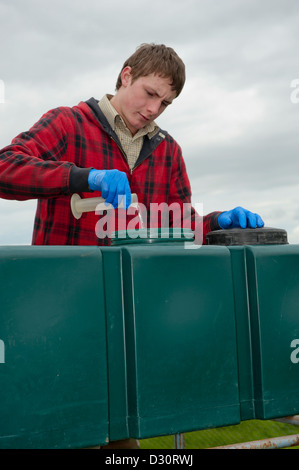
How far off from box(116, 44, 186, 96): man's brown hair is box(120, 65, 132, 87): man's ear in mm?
24

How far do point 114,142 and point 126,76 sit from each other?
1.01 ft

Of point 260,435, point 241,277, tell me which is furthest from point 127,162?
point 260,435

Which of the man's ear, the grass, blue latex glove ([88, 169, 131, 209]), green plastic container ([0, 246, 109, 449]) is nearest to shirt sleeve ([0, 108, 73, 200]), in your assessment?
blue latex glove ([88, 169, 131, 209])

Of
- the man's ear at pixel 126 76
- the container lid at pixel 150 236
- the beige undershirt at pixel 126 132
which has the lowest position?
the container lid at pixel 150 236

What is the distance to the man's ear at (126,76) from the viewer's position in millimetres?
2308

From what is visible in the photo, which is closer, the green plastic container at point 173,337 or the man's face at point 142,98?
the green plastic container at point 173,337

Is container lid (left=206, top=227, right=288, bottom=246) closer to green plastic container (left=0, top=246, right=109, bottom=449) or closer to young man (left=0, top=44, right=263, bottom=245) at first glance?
young man (left=0, top=44, right=263, bottom=245)

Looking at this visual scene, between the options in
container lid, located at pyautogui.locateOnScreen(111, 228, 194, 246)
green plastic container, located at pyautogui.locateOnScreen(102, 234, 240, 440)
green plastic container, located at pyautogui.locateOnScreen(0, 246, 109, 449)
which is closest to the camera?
green plastic container, located at pyautogui.locateOnScreen(0, 246, 109, 449)

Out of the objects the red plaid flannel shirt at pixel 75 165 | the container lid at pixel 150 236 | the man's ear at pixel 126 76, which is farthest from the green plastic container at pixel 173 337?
the man's ear at pixel 126 76

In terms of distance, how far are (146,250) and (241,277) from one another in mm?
351

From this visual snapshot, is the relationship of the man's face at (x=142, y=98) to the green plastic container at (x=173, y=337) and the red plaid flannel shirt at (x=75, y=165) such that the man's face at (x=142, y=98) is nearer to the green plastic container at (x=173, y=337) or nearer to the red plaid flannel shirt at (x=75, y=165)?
the red plaid flannel shirt at (x=75, y=165)

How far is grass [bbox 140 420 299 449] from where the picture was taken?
3465mm

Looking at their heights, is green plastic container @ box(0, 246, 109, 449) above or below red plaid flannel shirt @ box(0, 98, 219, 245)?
below

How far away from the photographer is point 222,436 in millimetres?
3643
